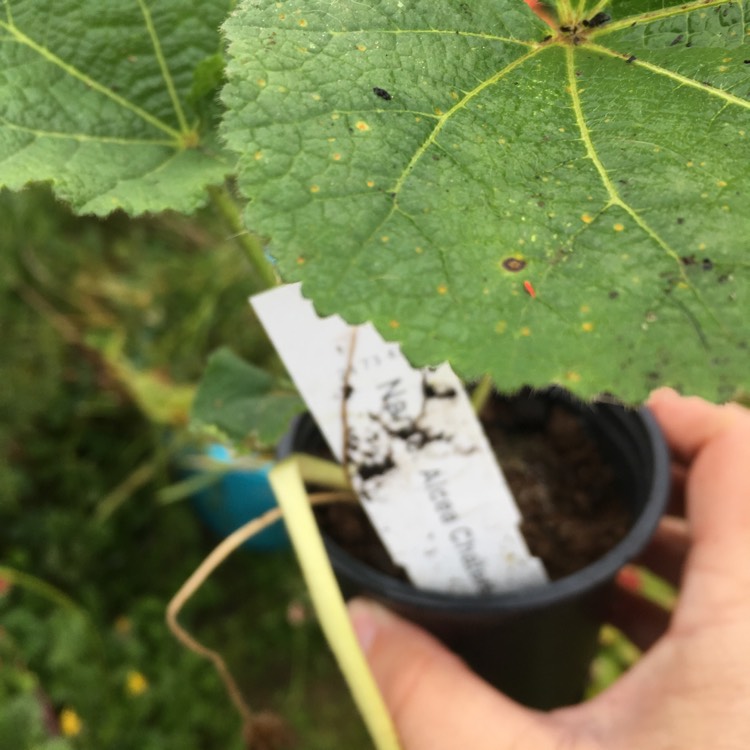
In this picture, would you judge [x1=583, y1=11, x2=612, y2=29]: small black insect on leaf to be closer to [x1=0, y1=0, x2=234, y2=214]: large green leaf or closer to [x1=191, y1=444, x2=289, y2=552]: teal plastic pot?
[x1=0, y1=0, x2=234, y2=214]: large green leaf

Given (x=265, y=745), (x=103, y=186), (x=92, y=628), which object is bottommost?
(x=92, y=628)

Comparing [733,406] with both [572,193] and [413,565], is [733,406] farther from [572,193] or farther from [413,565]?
[572,193]

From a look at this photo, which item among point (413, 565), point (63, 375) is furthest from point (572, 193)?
point (63, 375)

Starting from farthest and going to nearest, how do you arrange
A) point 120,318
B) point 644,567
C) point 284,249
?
point 120,318, point 644,567, point 284,249

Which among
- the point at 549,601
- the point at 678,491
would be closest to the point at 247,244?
the point at 549,601

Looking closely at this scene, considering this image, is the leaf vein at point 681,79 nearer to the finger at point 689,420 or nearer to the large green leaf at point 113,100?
the large green leaf at point 113,100

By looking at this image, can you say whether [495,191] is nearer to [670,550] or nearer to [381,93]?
[381,93]

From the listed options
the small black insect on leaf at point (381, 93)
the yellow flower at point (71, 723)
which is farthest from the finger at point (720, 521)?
the yellow flower at point (71, 723)
